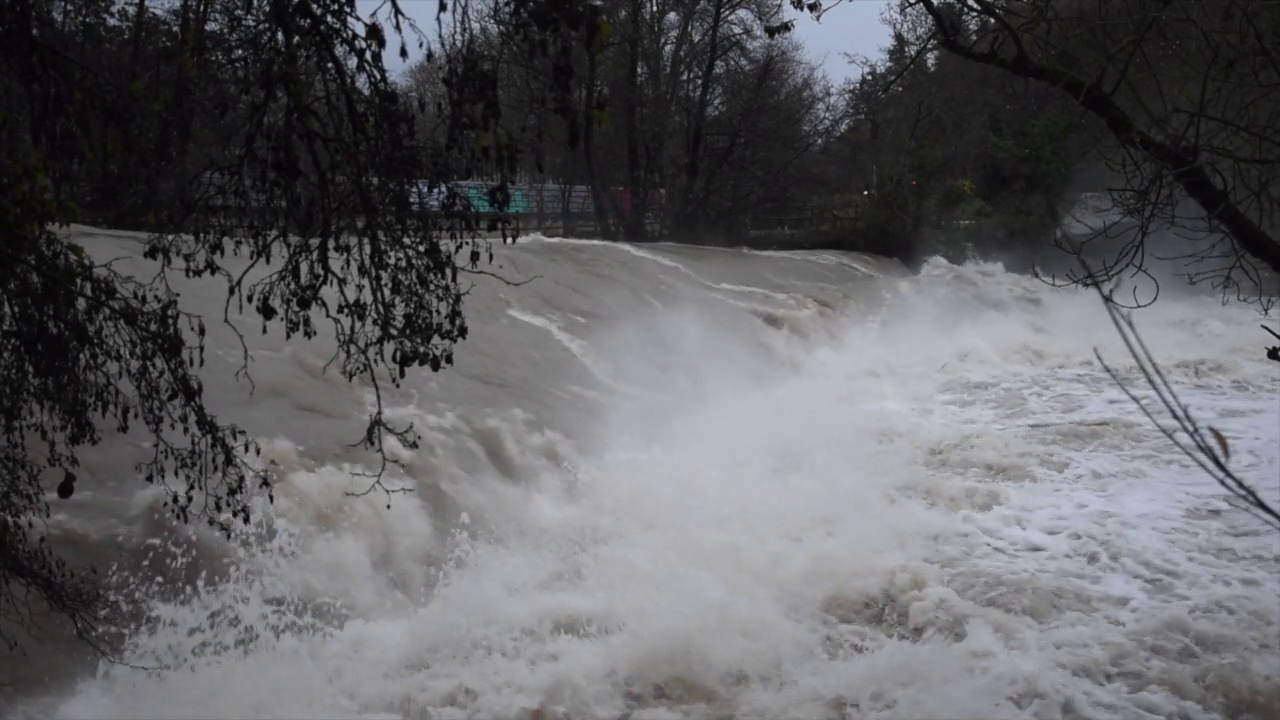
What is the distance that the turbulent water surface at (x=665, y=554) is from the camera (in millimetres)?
5660

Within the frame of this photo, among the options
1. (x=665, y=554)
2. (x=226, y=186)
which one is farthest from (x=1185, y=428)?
(x=665, y=554)

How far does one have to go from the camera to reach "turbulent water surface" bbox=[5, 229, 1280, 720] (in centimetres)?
566

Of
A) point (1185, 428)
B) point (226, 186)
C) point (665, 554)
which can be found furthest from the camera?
point (665, 554)

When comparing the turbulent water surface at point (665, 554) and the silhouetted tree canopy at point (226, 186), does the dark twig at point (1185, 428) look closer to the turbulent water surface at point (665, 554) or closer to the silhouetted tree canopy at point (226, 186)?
the silhouetted tree canopy at point (226, 186)

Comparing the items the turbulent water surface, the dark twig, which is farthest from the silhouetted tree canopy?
the dark twig

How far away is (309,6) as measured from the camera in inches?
123

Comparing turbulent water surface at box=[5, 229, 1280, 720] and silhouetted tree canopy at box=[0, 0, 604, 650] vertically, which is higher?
silhouetted tree canopy at box=[0, 0, 604, 650]

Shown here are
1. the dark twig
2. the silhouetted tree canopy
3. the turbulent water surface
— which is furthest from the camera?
the turbulent water surface

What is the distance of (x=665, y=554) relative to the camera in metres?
7.30

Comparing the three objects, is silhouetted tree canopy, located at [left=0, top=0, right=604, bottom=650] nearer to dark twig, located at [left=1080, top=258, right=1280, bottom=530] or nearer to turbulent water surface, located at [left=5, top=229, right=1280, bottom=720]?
turbulent water surface, located at [left=5, top=229, right=1280, bottom=720]

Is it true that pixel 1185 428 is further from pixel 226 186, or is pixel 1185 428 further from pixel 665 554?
pixel 665 554

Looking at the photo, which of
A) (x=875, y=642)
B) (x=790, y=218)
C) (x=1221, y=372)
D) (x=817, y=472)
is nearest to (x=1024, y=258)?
(x=790, y=218)

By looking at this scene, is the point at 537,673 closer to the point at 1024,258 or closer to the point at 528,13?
the point at 528,13

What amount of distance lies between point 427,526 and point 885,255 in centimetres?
1553
